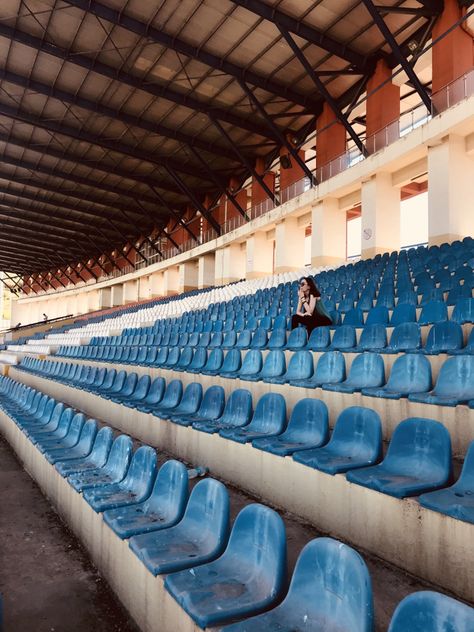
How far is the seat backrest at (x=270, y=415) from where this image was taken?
113 inches

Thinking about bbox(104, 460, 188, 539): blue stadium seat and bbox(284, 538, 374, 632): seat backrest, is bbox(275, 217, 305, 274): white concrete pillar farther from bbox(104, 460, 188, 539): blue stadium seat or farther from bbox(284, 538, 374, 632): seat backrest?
bbox(284, 538, 374, 632): seat backrest

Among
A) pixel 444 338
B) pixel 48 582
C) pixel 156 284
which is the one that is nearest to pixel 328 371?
pixel 444 338

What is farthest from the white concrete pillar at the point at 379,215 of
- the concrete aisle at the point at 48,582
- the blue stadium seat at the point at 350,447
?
the concrete aisle at the point at 48,582

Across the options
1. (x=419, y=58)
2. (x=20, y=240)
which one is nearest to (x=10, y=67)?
(x=419, y=58)

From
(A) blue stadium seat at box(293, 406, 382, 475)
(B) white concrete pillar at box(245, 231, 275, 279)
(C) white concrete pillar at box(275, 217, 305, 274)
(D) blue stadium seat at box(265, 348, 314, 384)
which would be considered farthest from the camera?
(B) white concrete pillar at box(245, 231, 275, 279)

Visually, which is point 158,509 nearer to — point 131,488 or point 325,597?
point 131,488

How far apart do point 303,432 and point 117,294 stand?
1230 inches

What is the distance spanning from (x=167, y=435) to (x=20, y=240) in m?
34.0

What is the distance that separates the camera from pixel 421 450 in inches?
75.5

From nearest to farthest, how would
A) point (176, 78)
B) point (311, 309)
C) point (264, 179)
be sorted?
point (311, 309) → point (176, 78) → point (264, 179)

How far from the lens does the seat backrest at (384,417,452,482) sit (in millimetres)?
1821

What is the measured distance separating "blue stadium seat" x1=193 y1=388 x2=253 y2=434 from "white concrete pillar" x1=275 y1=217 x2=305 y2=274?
43.4ft

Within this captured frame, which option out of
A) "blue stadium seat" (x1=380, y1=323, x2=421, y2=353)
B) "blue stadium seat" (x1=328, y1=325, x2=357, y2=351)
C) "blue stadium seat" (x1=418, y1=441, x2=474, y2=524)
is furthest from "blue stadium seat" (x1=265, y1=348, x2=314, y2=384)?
"blue stadium seat" (x1=418, y1=441, x2=474, y2=524)

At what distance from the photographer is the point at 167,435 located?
3.66 meters
